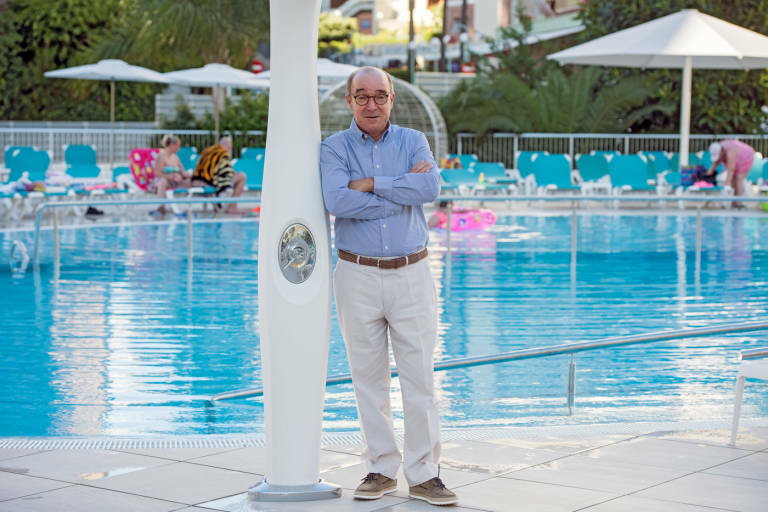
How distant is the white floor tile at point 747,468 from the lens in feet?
16.8

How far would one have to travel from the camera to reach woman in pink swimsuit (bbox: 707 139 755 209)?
795 inches

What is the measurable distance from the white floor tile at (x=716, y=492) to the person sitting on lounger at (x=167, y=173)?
15.5 meters

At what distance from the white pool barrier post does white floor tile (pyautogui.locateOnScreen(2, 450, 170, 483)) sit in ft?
2.46

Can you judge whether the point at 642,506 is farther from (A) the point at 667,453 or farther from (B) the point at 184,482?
(B) the point at 184,482

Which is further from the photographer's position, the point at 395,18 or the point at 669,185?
the point at 395,18

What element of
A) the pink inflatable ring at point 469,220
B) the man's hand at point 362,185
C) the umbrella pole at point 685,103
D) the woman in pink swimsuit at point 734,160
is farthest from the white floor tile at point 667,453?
the umbrella pole at point 685,103

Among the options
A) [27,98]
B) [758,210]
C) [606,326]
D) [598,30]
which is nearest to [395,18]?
[27,98]

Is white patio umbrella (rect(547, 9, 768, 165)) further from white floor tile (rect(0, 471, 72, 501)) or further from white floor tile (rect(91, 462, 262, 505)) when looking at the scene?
white floor tile (rect(0, 471, 72, 501))

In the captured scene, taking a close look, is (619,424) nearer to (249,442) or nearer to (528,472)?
(528,472)

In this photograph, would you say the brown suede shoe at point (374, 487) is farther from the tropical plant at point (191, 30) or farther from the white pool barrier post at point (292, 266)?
the tropical plant at point (191, 30)

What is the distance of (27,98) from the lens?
42.5 meters

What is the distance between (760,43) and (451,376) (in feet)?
46.1

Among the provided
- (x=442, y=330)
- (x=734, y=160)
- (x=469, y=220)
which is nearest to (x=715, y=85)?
(x=734, y=160)

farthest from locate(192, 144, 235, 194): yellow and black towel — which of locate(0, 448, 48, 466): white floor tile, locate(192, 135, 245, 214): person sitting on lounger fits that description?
locate(0, 448, 48, 466): white floor tile
